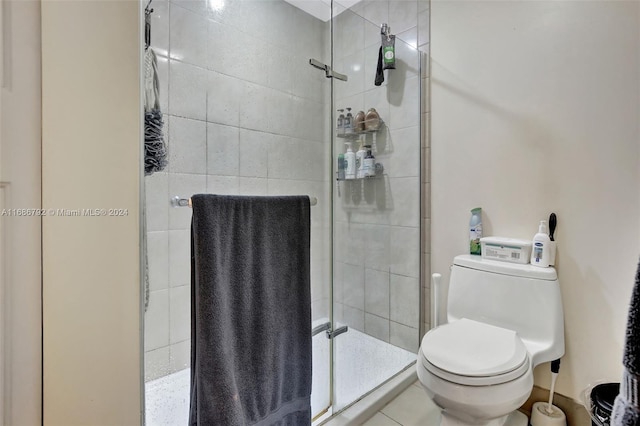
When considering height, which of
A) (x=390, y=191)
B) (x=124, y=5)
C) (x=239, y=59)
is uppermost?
(x=239, y=59)

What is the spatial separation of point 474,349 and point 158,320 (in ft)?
3.74

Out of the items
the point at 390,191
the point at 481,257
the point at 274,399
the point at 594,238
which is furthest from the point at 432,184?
the point at 274,399

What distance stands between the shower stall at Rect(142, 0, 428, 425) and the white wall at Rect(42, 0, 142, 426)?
15.4 inches

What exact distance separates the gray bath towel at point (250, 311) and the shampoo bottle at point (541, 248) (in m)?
1.00

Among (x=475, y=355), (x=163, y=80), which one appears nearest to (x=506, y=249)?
(x=475, y=355)

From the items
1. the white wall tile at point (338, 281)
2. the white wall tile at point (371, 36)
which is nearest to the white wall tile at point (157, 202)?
the white wall tile at point (338, 281)

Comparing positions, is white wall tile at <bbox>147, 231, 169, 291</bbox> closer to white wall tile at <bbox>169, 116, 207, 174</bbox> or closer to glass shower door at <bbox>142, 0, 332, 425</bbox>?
glass shower door at <bbox>142, 0, 332, 425</bbox>

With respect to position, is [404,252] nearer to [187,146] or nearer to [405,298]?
[405,298]

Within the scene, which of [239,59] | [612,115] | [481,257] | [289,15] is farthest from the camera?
[289,15]

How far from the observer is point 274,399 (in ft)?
3.56

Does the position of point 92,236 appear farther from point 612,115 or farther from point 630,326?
point 612,115

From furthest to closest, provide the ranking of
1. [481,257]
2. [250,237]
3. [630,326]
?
[481,257] < [250,237] < [630,326]

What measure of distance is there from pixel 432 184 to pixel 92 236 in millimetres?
1661

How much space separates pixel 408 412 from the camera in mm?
1475
